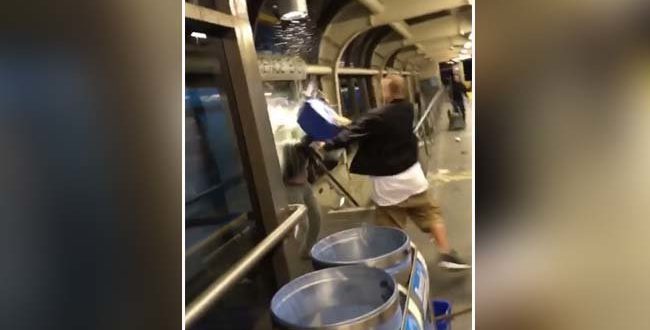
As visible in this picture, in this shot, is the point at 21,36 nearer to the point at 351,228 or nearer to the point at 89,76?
the point at 89,76

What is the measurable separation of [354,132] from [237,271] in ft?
0.82

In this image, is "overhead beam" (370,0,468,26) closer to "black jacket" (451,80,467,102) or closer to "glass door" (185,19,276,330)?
"black jacket" (451,80,467,102)

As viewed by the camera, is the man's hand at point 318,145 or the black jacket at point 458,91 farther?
the man's hand at point 318,145

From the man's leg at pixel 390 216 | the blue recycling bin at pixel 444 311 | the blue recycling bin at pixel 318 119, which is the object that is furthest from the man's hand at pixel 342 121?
the blue recycling bin at pixel 444 311

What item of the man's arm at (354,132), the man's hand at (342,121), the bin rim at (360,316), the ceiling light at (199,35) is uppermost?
the ceiling light at (199,35)

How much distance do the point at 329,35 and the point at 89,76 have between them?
297mm

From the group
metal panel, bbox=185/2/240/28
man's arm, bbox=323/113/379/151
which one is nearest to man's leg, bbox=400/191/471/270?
man's arm, bbox=323/113/379/151

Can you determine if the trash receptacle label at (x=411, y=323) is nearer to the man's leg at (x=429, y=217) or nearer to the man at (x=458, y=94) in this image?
the man's leg at (x=429, y=217)

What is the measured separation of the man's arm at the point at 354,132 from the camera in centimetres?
61

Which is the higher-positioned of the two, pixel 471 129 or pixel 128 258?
pixel 471 129

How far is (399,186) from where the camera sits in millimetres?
627

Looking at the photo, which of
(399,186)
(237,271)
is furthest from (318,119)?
(237,271)


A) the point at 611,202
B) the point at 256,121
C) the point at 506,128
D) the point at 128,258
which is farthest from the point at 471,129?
the point at 128,258

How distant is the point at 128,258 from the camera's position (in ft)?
2.01
